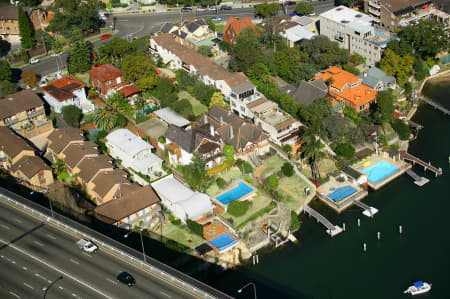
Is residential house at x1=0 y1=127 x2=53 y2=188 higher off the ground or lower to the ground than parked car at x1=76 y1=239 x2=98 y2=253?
higher

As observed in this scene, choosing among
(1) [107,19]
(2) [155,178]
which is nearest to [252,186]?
(2) [155,178]

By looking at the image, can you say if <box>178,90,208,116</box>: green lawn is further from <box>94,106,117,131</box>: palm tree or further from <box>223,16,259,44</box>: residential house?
<box>223,16,259,44</box>: residential house

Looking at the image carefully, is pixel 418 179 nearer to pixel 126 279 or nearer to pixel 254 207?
pixel 254 207

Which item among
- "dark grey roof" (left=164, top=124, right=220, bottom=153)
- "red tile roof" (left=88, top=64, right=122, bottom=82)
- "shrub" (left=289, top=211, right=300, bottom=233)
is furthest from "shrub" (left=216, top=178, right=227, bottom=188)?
"red tile roof" (left=88, top=64, right=122, bottom=82)

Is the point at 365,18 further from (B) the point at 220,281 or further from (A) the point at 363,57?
(B) the point at 220,281

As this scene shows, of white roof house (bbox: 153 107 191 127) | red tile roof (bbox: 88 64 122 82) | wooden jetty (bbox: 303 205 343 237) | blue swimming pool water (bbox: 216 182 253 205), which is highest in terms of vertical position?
red tile roof (bbox: 88 64 122 82)

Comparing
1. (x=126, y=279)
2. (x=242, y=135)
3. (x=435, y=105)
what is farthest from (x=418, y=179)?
(x=126, y=279)

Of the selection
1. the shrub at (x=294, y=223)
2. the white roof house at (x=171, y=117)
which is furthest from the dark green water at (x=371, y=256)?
the white roof house at (x=171, y=117)
